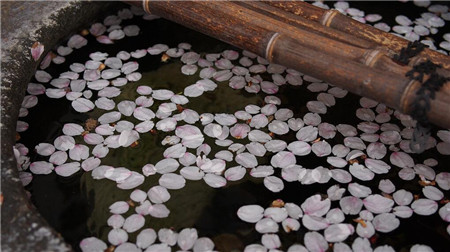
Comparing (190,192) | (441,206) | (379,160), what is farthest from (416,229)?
(190,192)

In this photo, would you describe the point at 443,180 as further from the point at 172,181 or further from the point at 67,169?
the point at 67,169

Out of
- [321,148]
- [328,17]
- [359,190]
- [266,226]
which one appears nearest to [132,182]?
[266,226]

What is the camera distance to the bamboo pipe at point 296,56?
2.02m

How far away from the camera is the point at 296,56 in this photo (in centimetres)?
223

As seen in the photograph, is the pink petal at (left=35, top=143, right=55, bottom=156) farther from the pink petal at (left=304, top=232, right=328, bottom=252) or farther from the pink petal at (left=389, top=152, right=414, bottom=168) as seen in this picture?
the pink petal at (left=389, top=152, right=414, bottom=168)

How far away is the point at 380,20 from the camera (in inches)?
131

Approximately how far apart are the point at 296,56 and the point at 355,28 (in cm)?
43

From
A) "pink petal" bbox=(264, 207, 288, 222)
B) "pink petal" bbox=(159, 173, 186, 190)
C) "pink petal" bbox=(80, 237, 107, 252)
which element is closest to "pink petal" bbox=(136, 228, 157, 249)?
"pink petal" bbox=(80, 237, 107, 252)

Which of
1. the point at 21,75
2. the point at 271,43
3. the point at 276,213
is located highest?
the point at 271,43

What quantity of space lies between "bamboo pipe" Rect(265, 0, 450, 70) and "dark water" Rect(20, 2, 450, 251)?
413mm

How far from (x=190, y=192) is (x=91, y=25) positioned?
4.85 ft

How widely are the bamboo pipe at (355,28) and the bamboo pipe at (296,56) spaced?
225mm

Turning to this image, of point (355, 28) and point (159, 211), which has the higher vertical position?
point (355, 28)

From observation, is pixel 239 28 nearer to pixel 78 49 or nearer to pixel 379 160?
pixel 379 160
